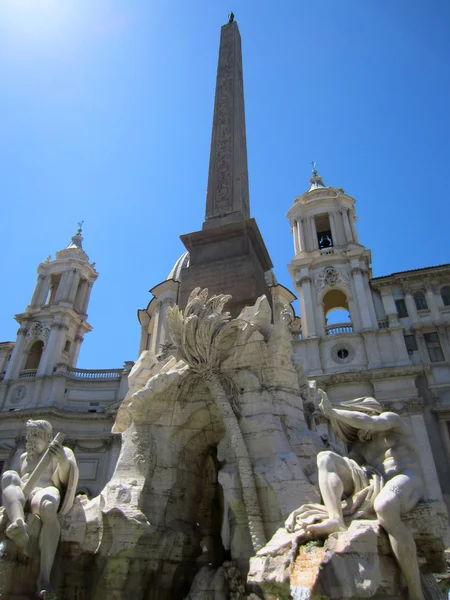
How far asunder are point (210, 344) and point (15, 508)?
9.37ft

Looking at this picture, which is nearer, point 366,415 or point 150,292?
point 366,415

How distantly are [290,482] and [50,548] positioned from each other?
2566mm

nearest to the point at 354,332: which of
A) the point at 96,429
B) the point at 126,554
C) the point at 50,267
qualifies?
the point at 96,429

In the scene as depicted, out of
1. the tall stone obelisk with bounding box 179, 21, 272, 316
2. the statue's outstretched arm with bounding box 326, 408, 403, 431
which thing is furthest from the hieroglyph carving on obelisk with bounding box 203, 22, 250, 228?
the statue's outstretched arm with bounding box 326, 408, 403, 431

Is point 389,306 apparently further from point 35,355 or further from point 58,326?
point 35,355

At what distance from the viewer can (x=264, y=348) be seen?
5.83 metres

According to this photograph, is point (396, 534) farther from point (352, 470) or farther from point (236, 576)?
point (236, 576)

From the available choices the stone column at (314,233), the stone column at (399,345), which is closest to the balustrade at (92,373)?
the stone column at (314,233)

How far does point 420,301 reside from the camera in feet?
82.3

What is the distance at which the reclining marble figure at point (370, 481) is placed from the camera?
3.58 meters

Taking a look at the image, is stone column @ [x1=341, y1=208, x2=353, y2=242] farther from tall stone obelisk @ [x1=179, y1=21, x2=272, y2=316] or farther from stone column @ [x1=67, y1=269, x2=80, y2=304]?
stone column @ [x1=67, y1=269, x2=80, y2=304]

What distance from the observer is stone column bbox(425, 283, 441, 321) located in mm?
24083

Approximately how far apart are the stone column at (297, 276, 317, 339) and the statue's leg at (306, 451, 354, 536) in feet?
69.0

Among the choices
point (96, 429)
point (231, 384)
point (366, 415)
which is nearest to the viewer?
point (366, 415)
